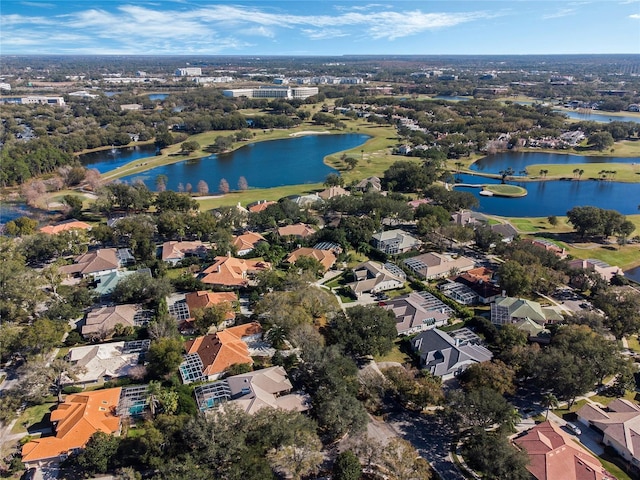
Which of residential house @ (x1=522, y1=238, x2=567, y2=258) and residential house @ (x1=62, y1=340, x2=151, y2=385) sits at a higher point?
residential house @ (x1=522, y1=238, x2=567, y2=258)

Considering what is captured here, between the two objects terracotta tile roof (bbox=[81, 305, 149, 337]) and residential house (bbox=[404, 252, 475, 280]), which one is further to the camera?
residential house (bbox=[404, 252, 475, 280])

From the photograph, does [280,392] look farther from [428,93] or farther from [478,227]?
[428,93]

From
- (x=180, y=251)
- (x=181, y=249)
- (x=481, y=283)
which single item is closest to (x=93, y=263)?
(x=180, y=251)

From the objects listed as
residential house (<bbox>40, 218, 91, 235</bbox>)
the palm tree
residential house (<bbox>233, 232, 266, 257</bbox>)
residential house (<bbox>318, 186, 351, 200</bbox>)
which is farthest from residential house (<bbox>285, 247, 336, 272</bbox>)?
residential house (<bbox>40, 218, 91, 235</bbox>)

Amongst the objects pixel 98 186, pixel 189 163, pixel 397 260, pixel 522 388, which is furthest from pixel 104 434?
pixel 189 163

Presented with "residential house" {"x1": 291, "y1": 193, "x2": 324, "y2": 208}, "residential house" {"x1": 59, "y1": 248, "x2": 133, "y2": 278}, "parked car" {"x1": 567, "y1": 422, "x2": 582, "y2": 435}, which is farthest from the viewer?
"residential house" {"x1": 291, "y1": 193, "x2": 324, "y2": 208}

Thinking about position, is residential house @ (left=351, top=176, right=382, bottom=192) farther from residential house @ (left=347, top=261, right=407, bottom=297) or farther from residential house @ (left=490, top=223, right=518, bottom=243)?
residential house @ (left=347, top=261, right=407, bottom=297)

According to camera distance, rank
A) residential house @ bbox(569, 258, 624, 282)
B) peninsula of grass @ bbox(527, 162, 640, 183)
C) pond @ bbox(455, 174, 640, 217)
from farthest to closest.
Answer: peninsula of grass @ bbox(527, 162, 640, 183) < pond @ bbox(455, 174, 640, 217) < residential house @ bbox(569, 258, 624, 282)
